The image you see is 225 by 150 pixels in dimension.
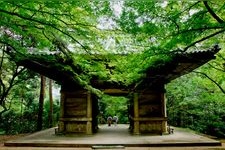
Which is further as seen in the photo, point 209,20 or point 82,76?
point 82,76

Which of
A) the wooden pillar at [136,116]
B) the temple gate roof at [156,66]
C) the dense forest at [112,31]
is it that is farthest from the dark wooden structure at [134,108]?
the dense forest at [112,31]

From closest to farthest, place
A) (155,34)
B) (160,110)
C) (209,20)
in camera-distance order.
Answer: (209,20) < (155,34) < (160,110)

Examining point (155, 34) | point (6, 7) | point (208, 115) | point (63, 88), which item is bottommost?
point (208, 115)

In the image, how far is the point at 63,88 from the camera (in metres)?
14.2

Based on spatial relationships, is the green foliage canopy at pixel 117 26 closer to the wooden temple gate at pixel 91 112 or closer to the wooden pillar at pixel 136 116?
the wooden pillar at pixel 136 116

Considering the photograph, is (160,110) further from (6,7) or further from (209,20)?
(6,7)

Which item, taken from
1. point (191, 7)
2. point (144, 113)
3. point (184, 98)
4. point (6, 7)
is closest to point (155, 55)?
point (191, 7)

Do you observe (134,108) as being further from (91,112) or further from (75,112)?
(75,112)

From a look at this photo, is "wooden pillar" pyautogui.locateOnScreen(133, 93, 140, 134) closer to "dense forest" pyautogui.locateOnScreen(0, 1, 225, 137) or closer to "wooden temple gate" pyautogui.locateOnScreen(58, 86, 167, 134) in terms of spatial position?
"wooden temple gate" pyautogui.locateOnScreen(58, 86, 167, 134)

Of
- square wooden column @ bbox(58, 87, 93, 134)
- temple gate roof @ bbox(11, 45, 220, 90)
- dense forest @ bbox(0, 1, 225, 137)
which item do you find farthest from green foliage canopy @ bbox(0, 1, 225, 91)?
square wooden column @ bbox(58, 87, 93, 134)

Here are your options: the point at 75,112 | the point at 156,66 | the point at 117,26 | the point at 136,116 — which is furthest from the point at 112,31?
the point at 75,112

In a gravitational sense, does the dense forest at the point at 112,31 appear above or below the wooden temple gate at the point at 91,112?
above

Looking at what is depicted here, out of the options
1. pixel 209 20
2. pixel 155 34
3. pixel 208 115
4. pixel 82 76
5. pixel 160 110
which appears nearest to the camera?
pixel 209 20

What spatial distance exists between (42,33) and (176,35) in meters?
3.65
